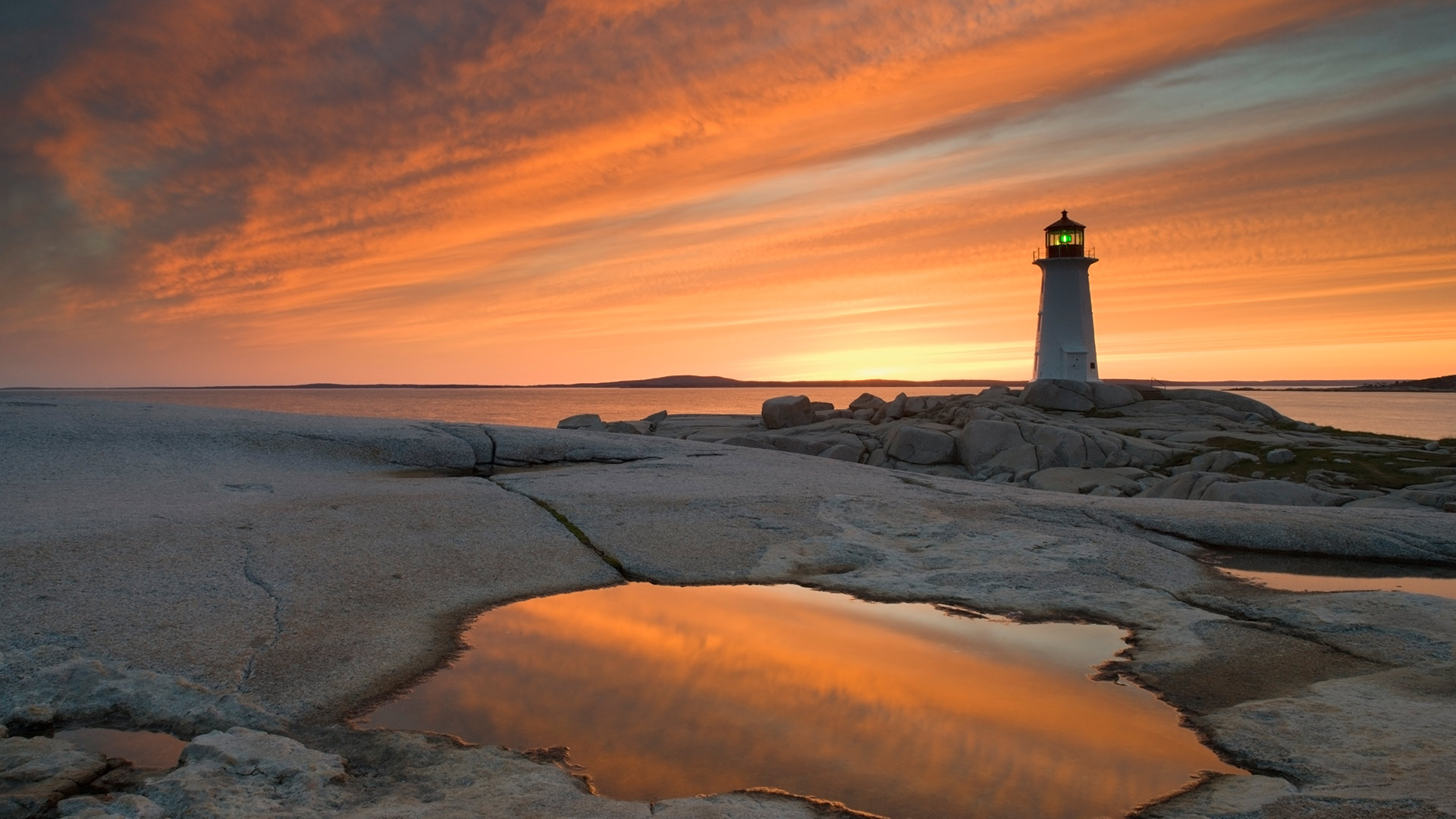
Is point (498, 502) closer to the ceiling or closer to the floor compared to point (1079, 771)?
closer to the ceiling

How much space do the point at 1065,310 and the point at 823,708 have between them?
3775 centimetres

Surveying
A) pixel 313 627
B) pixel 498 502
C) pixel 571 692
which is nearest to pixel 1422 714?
pixel 571 692

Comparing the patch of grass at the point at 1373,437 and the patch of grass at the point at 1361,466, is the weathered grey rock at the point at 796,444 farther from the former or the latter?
the patch of grass at the point at 1373,437

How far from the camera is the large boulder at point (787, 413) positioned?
109 feet

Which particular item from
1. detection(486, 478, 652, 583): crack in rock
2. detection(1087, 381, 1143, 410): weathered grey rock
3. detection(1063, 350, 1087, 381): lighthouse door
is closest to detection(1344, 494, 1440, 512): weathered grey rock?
detection(486, 478, 652, 583): crack in rock

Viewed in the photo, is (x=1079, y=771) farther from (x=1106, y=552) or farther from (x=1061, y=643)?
(x=1106, y=552)

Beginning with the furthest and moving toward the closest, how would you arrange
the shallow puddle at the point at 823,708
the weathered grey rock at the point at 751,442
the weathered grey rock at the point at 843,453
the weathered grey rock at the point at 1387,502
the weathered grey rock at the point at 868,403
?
the weathered grey rock at the point at 868,403 → the weathered grey rock at the point at 751,442 → the weathered grey rock at the point at 843,453 → the weathered grey rock at the point at 1387,502 → the shallow puddle at the point at 823,708

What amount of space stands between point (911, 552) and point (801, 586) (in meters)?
1.47

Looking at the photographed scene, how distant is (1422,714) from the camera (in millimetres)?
4562

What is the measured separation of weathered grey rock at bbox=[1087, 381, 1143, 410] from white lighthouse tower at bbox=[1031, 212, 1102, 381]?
18.3 ft

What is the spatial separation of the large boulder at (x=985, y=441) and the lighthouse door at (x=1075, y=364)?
1444 centimetres

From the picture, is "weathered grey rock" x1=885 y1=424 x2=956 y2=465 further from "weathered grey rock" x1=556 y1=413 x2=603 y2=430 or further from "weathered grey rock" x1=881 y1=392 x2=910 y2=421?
"weathered grey rock" x1=556 y1=413 x2=603 y2=430

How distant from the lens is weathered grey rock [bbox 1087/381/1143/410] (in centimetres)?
3164

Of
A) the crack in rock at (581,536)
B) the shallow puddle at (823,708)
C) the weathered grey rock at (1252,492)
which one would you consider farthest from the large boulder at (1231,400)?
the shallow puddle at (823,708)
